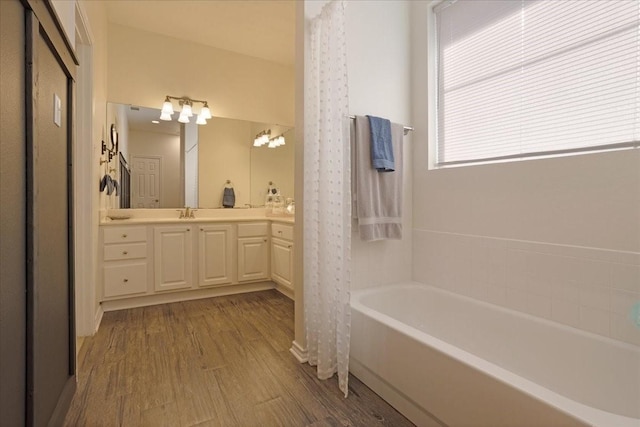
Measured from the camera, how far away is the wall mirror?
130 inches

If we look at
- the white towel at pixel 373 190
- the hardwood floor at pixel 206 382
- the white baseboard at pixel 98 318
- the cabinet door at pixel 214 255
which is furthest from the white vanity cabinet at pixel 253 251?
the white towel at pixel 373 190

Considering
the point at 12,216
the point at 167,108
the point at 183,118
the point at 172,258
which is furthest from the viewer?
the point at 183,118

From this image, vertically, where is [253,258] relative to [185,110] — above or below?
below

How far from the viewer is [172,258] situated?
309 centimetres

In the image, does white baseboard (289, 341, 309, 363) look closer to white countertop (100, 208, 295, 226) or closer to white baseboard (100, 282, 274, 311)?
white countertop (100, 208, 295, 226)

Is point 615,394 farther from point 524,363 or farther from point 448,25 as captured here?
point 448,25

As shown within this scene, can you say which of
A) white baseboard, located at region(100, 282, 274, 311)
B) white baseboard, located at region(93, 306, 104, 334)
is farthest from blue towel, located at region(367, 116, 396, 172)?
white baseboard, located at region(93, 306, 104, 334)

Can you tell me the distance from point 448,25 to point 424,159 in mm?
958

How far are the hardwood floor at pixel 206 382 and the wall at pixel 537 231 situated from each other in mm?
993

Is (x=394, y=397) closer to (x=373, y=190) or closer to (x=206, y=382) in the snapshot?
(x=206, y=382)

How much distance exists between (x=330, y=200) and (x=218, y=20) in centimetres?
251

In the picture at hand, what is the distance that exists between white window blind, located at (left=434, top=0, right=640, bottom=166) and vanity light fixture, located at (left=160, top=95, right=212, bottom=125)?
8.27 ft

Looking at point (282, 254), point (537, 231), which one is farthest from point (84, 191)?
point (537, 231)

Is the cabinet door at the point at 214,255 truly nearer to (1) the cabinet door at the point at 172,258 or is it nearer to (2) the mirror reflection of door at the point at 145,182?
(1) the cabinet door at the point at 172,258
